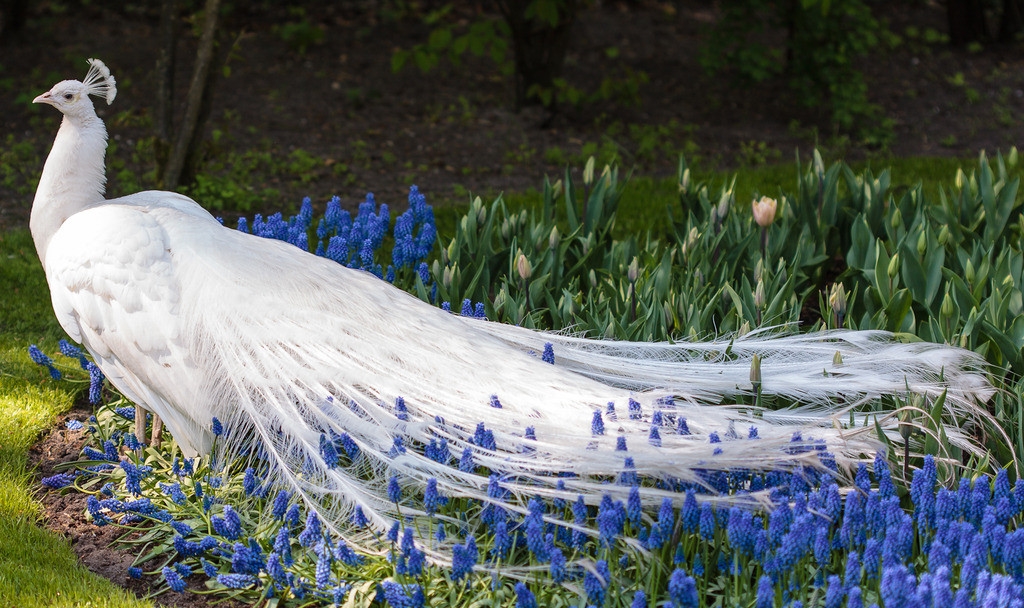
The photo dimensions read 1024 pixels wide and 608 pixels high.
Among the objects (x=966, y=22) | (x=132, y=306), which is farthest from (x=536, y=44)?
(x=132, y=306)

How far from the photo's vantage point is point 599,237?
5.03 metres

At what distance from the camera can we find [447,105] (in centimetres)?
905

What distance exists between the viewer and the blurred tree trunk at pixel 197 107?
6137 mm

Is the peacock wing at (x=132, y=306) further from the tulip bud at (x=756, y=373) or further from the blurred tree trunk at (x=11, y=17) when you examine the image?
the blurred tree trunk at (x=11, y=17)

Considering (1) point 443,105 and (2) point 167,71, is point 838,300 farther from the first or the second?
(1) point 443,105

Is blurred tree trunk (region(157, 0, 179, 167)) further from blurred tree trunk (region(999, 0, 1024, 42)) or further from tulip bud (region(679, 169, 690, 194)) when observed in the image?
blurred tree trunk (region(999, 0, 1024, 42))

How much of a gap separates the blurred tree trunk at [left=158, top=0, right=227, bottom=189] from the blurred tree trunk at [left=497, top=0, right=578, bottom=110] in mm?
2662

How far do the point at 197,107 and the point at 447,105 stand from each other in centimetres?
321

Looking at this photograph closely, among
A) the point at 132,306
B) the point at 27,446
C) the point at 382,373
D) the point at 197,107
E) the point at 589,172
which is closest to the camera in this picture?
the point at 382,373

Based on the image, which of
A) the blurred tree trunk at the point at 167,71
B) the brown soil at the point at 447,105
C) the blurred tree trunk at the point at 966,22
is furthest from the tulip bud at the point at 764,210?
the blurred tree trunk at the point at 966,22

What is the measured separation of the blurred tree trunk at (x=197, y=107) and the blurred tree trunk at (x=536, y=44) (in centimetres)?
266

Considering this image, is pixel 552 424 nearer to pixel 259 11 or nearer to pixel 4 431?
pixel 4 431

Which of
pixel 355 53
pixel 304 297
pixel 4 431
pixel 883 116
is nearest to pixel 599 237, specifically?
pixel 304 297

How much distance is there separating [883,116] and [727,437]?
707 cm
